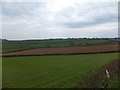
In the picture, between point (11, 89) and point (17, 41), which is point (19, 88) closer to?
point (11, 89)

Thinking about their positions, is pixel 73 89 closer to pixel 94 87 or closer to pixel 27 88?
pixel 94 87

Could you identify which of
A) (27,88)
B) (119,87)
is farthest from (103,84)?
(27,88)

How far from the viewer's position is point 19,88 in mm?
15203

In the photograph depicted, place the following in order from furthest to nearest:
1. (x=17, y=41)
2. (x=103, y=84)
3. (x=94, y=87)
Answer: (x=17, y=41) < (x=103, y=84) < (x=94, y=87)

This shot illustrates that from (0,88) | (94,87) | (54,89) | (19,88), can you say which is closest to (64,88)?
(54,89)

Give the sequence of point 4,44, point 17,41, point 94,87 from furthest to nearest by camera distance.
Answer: point 17,41, point 4,44, point 94,87

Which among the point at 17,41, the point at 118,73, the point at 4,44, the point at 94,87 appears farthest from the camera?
the point at 17,41

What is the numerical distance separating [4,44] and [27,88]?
67981mm

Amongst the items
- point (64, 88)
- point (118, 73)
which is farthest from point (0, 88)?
point (118, 73)

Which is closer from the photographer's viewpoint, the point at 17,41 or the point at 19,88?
the point at 19,88

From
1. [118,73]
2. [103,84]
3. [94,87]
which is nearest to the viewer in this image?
[94,87]

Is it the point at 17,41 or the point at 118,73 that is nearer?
Result: the point at 118,73

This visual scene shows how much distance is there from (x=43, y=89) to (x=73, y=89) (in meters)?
1.76

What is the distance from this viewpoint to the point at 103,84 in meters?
14.9
